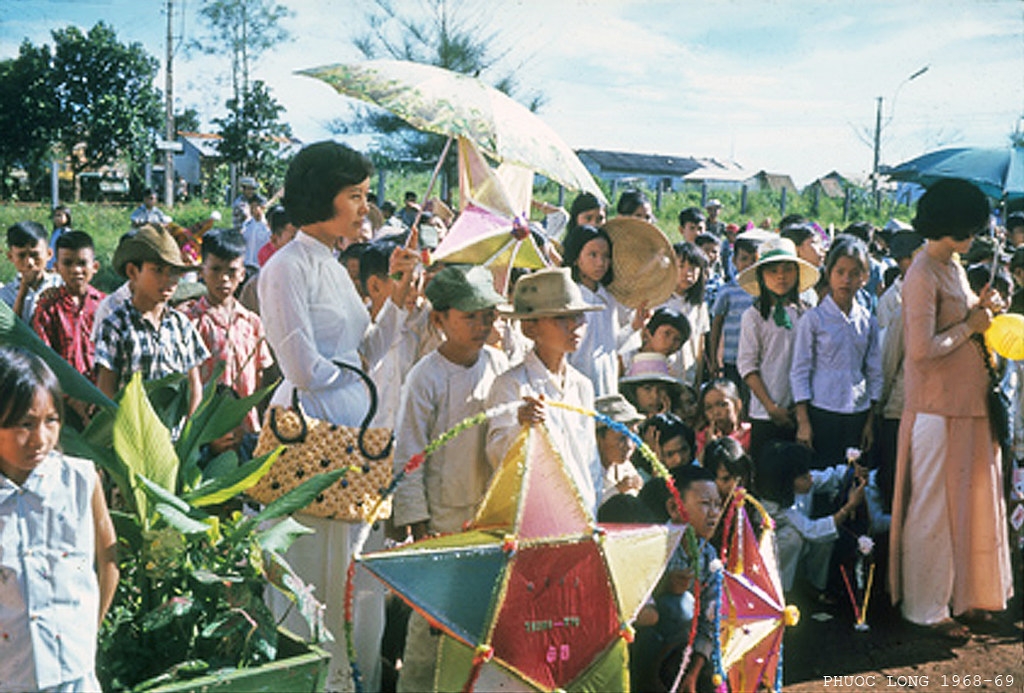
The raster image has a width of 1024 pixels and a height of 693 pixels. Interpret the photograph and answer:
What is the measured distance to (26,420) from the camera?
2.10 meters

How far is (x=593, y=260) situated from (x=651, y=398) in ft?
2.44

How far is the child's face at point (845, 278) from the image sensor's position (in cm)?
512

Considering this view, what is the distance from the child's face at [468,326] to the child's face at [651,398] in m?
1.73

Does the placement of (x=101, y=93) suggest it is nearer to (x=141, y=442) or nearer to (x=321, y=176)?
(x=321, y=176)

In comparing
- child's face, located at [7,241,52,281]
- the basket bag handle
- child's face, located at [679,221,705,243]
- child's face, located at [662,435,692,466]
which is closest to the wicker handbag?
the basket bag handle

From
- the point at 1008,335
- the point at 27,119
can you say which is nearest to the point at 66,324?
the point at 1008,335

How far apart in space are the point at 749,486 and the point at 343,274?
7.49ft

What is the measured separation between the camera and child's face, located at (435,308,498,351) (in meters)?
3.33

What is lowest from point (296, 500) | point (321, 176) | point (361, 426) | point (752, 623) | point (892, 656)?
point (892, 656)

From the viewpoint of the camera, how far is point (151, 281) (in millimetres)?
3770

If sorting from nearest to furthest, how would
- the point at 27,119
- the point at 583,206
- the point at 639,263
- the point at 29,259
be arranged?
1. the point at 639,263
2. the point at 29,259
3. the point at 583,206
4. the point at 27,119

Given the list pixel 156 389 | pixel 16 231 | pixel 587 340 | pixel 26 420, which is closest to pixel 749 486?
pixel 587 340

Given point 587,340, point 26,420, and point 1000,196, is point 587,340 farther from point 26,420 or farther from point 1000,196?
point 26,420

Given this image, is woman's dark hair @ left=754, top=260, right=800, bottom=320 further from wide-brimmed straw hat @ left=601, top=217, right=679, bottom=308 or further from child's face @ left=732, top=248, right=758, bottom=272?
child's face @ left=732, top=248, right=758, bottom=272
